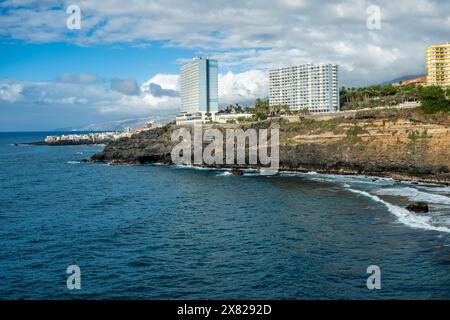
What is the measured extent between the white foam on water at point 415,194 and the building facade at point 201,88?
113 m

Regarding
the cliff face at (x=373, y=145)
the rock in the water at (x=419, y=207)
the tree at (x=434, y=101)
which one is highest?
the tree at (x=434, y=101)

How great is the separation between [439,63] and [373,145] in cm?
7083

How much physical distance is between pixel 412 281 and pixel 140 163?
90.9 metres

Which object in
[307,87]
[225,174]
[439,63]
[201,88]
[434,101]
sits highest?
[439,63]

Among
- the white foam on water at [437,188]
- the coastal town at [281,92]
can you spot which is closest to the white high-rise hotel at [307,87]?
the coastal town at [281,92]

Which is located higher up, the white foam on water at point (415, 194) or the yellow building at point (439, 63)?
the yellow building at point (439, 63)

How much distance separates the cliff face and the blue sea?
9.09 meters

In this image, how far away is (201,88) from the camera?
17212 centimetres

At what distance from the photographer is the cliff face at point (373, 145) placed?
70.9 metres

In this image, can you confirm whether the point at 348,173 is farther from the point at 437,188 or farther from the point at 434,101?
the point at 434,101

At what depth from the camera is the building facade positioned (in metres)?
170

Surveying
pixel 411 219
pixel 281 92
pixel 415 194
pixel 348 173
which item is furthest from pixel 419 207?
pixel 281 92

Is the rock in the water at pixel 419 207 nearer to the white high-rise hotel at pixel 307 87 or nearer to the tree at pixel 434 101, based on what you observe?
the tree at pixel 434 101

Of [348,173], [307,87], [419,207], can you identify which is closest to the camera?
[419,207]
